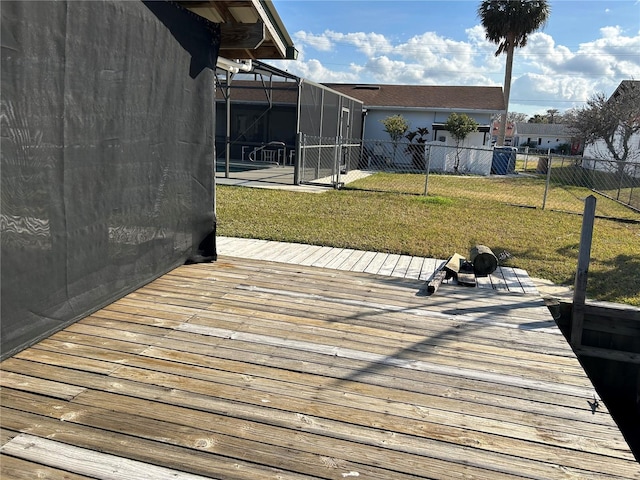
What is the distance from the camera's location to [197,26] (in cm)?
448

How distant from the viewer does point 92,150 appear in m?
3.28

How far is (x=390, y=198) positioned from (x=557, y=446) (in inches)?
364

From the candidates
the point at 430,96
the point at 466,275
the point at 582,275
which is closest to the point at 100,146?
the point at 466,275

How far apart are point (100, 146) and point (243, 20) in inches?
95.9

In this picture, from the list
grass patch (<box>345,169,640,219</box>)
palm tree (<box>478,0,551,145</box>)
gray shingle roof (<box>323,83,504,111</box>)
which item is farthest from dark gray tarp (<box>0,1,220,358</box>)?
palm tree (<box>478,0,551,145</box>)

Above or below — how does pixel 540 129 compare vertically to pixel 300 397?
above

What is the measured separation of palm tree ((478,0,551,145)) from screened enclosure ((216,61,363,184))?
11.9 metres

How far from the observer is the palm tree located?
2642 cm

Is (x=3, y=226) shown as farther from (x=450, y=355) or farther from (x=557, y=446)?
(x=557, y=446)

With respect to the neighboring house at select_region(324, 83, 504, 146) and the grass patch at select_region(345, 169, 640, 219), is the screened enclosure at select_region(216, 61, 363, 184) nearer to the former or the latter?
the grass patch at select_region(345, 169, 640, 219)

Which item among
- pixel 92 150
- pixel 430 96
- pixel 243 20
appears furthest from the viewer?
pixel 430 96

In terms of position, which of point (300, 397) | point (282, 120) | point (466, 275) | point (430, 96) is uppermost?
point (430, 96)

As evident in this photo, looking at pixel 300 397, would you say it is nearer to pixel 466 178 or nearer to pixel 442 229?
pixel 442 229

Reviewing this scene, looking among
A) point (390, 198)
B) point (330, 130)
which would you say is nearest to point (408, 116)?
point (330, 130)
